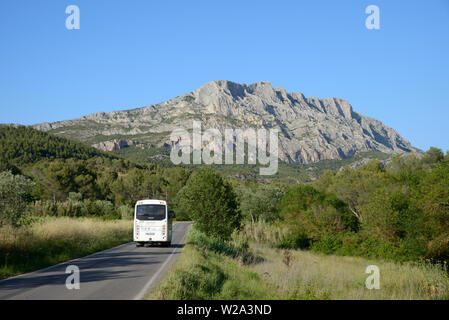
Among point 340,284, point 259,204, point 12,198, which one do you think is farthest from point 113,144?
point 340,284

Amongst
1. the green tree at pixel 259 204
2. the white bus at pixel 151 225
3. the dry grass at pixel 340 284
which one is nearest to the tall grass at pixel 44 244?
the white bus at pixel 151 225

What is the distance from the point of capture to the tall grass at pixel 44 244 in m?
15.2

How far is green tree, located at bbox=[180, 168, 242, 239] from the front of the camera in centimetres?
2725

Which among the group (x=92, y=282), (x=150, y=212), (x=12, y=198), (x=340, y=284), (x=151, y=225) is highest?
(x=12, y=198)

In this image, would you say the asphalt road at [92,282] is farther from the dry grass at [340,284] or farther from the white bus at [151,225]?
the white bus at [151,225]

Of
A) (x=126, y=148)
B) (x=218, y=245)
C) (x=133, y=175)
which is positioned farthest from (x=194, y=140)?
(x=218, y=245)

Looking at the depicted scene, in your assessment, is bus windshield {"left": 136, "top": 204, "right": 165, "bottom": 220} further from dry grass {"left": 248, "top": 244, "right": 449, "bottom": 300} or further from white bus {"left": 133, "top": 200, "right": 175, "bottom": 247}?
dry grass {"left": 248, "top": 244, "right": 449, "bottom": 300}

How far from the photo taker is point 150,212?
26469 millimetres

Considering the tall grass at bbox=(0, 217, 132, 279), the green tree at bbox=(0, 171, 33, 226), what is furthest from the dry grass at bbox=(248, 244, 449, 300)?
the green tree at bbox=(0, 171, 33, 226)

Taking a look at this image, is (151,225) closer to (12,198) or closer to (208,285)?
(12,198)

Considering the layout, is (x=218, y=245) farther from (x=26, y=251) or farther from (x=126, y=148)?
(x=126, y=148)

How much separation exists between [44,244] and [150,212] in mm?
8417

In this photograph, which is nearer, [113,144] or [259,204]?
[259,204]
